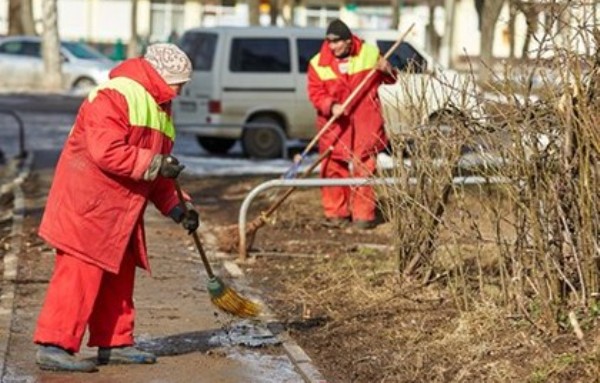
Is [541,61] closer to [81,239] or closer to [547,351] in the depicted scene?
[547,351]

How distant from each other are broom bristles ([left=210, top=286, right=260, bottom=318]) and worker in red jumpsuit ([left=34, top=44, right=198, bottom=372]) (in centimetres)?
93

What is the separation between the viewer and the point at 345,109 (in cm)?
1247

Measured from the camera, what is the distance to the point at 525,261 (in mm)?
7711

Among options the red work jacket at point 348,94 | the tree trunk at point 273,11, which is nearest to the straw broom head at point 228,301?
the red work jacket at point 348,94

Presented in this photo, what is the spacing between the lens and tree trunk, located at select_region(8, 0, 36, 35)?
4900 cm

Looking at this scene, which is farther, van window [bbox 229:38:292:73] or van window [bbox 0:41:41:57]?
van window [bbox 0:41:41:57]

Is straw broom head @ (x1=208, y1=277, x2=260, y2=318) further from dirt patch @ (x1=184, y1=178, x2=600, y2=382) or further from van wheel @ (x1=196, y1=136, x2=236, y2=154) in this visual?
van wheel @ (x1=196, y1=136, x2=236, y2=154)

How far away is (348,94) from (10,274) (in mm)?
3745

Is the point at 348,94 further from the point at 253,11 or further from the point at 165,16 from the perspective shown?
the point at 165,16

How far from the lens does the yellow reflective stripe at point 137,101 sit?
7.31m

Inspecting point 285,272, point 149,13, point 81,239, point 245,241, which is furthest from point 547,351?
point 149,13

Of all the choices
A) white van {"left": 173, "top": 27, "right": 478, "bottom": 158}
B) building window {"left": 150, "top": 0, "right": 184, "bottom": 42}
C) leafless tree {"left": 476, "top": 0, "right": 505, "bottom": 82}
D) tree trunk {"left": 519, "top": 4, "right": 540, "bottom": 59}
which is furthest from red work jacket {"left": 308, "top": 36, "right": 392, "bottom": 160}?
building window {"left": 150, "top": 0, "right": 184, "bottom": 42}

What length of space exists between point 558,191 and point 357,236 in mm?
4975

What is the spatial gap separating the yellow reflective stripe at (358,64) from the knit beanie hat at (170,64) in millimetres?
5369
